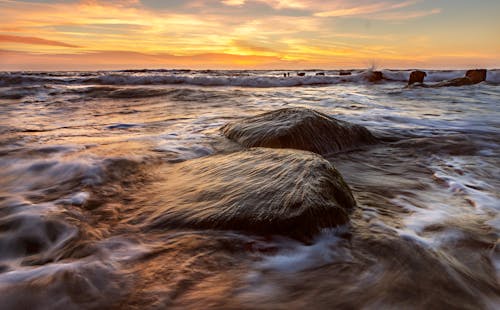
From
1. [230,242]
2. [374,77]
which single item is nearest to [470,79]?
[374,77]

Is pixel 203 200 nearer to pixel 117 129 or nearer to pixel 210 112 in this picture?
pixel 117 129

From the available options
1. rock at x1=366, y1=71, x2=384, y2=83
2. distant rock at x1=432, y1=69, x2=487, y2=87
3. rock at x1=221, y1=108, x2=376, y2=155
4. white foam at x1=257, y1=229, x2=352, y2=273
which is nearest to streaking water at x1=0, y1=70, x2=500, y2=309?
white foam at x1=257, y1=229, x2=352, y2=273

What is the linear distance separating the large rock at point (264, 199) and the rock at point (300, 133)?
3.01 ft

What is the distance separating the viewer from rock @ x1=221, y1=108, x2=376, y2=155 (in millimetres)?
3482

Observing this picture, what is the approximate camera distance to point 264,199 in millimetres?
1966

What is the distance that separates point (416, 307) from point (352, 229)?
0.62m

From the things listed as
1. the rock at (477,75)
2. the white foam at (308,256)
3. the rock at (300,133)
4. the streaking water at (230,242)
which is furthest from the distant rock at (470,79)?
the white foam at (308,256)

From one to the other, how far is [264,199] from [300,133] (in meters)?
1.69

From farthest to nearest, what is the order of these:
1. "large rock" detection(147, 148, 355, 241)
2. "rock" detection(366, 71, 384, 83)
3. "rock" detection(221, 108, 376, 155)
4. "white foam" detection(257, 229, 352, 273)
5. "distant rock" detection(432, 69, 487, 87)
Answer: "rock" detection(366, 71, 384, 83)
"distant rock" detection(432, 69, 487, 87)
"rock" detection(221, 108, 376, 155)
"large rock" detection(147, 148, 355, 241)
"white foam" detection(257, 229, 352, 273)

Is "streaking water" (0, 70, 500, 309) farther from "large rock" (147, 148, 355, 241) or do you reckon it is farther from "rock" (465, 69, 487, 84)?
"rock" (465, 69, 487, 84)

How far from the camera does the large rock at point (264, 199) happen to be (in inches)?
73.9

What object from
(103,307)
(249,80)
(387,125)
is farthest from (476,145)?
(249,80)

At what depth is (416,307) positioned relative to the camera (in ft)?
4.57

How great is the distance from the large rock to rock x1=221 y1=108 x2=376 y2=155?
92 centimetres
